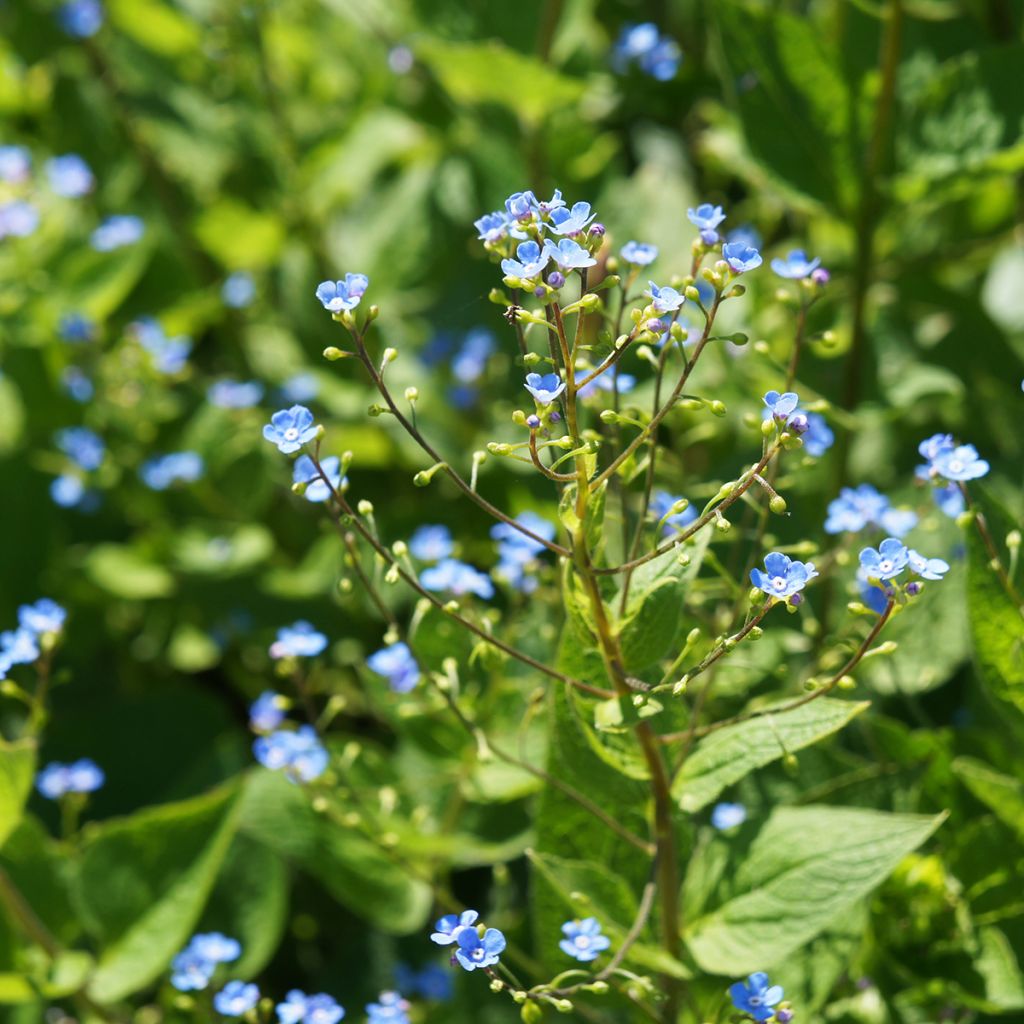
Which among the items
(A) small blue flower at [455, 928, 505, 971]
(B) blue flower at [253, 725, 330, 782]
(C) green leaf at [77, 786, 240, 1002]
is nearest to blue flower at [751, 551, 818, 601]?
(A) small blue flower at [455, 928, 505, 971]

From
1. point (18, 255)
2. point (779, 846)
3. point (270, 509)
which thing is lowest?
point (779, 846)

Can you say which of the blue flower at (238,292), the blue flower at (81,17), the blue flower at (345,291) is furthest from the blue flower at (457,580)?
the blue flower at (81,17)

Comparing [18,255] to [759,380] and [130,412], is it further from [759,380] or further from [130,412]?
[759,380]

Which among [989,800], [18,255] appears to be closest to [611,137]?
[18,255]

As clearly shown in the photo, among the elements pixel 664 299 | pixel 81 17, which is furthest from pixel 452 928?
pixel 81 17

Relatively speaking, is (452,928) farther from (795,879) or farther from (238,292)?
(238,292)

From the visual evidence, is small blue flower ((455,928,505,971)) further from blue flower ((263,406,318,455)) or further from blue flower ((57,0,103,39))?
blue flower ((57,0,103,39))

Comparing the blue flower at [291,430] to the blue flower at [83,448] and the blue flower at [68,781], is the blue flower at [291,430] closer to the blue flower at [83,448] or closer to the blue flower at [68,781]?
the blue flower at [68,781]
